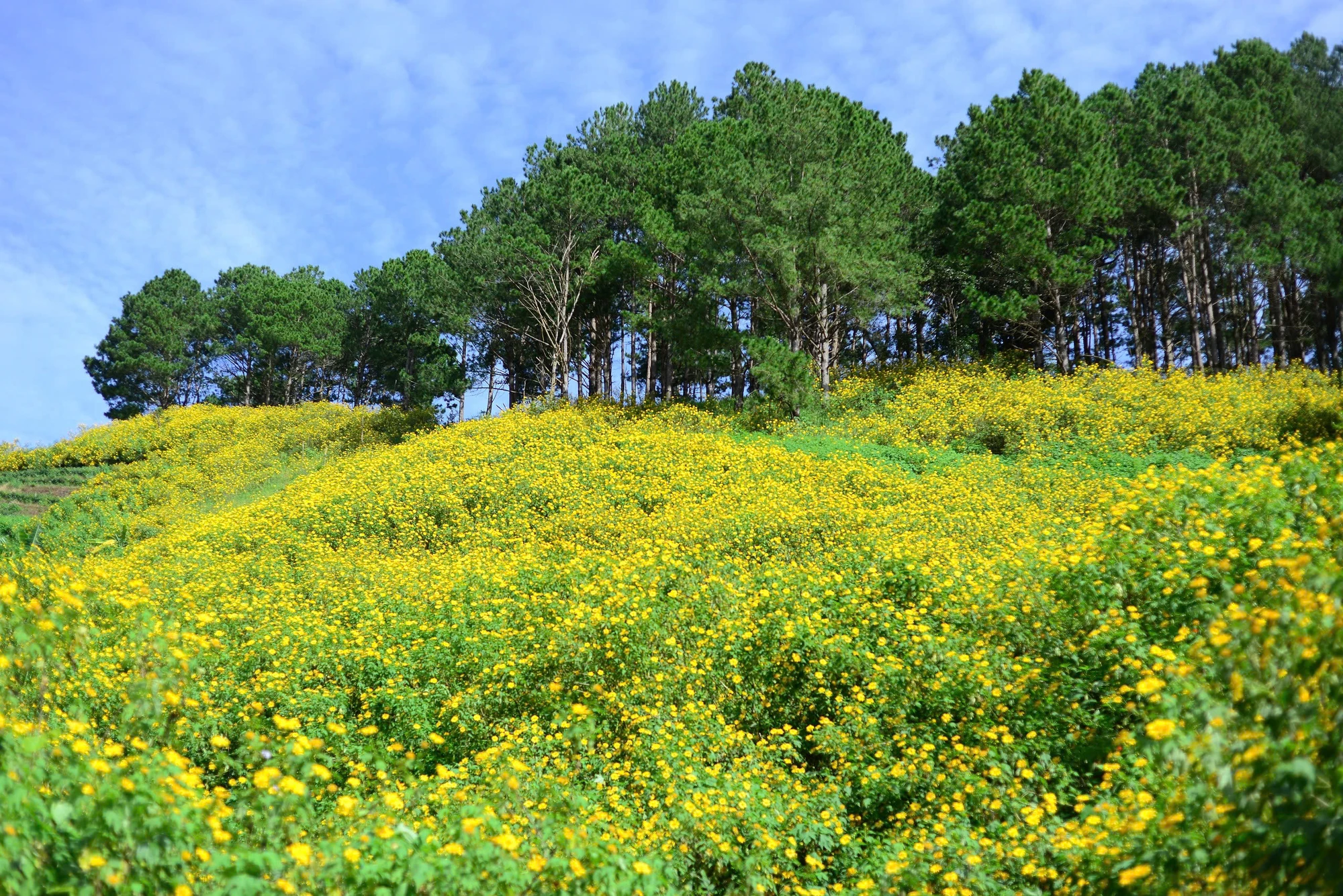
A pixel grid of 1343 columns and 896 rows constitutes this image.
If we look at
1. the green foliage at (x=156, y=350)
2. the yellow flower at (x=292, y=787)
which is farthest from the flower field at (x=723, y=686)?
the green foliage at (x=156, y=350)

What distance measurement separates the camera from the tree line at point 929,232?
22281 millimetres

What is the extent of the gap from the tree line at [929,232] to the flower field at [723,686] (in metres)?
9.18

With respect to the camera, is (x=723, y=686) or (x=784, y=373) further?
(x=784, y=373)

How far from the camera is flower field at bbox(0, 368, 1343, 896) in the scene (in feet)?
8.90

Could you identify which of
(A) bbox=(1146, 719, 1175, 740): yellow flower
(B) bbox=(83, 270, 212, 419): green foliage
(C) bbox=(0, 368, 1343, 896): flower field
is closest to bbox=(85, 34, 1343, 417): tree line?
(C) bbox=(0, 368, 1343, 896): flower field

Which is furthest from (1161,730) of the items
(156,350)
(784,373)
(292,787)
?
(156,350)

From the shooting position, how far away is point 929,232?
88.3 feet

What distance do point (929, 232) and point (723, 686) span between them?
23949 mm

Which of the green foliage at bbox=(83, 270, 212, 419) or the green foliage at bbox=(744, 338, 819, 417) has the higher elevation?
the green foliage at bbox=(83, 270, 212, 419)

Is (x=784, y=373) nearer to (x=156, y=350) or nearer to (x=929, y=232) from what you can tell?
(x=929, y=232)

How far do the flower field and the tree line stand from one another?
30.1ft

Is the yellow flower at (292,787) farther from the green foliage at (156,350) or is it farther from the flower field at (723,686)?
the green foliage at (156,350)

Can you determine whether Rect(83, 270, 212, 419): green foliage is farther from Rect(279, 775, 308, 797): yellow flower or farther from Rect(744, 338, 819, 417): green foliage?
Rect(279, 775, 308, 797): yellow flower

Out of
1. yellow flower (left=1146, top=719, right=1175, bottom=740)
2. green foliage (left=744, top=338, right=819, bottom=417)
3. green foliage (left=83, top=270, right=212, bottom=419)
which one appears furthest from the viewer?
green foliage (left=83, top=270, right=212, bottom=419)
